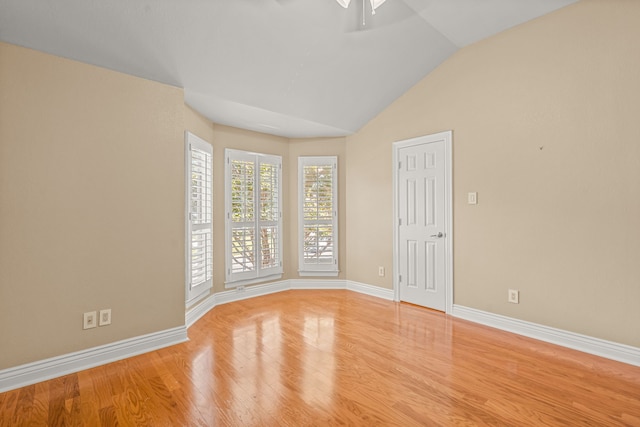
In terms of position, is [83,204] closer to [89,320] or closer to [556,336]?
[89,320]

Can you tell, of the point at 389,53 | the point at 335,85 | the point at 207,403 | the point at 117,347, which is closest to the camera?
the point at 207,403

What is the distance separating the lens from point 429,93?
381cm

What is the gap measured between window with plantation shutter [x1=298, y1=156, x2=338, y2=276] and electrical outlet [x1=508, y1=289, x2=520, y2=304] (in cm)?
231

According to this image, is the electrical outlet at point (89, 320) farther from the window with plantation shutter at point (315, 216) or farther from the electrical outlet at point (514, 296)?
the electrical outlet at point (514, 296)

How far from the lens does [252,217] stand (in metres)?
4.36

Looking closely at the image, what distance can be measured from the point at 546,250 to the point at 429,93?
83.3 inches

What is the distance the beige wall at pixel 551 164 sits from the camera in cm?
252

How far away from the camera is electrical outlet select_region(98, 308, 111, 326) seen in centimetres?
252

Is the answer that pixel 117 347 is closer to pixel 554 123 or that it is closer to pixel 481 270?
pixel 481 270

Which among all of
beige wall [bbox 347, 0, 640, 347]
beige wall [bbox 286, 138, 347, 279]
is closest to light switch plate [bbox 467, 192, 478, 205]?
beige wall [bbox 347, 0, 640, 347]

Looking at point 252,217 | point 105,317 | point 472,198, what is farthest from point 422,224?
point 105,317

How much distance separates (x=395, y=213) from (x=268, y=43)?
248cm

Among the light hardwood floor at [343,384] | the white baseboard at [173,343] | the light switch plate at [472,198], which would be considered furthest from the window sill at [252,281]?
the light switch plate at [472,198]

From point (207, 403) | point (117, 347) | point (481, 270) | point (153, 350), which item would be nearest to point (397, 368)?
point (207, 403)
